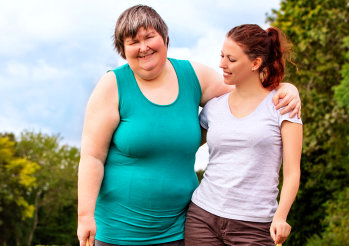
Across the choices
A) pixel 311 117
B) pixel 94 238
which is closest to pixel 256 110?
pixel 94 238

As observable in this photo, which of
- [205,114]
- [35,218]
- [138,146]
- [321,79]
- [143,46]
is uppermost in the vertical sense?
[321,79]

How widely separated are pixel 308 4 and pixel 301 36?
1.24m

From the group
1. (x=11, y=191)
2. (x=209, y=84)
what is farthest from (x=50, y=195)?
(x=209, y=84)

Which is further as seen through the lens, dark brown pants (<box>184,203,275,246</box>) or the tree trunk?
the tree trunk

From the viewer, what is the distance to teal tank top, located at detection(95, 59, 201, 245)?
2.78 metres

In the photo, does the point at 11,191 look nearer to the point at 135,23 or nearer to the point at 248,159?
the point at 135,23

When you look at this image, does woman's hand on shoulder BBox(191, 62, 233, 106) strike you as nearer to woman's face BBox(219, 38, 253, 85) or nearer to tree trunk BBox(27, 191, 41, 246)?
woman's face BBox(219, 38, 253, 85)

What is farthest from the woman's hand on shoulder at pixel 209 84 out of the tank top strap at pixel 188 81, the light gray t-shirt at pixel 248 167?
the light gray t-shirt at pixel 248 167

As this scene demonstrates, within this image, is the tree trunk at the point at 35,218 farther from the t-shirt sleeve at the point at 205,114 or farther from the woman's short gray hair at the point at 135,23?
the woman's short gray hair at the point at 135,23

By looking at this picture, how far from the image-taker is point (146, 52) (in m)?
2.82

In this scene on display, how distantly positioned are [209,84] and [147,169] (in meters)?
0.66

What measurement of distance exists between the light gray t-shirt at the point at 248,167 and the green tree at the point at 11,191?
28.2 m

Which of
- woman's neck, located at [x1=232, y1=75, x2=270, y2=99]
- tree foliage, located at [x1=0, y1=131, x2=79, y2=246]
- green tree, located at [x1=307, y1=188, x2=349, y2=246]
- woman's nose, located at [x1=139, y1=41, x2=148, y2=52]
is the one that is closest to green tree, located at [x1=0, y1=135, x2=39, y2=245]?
tree foliage, located at [x1=0, y1=131, x2=79, y2=246]

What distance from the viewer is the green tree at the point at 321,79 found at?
48.3 feet
